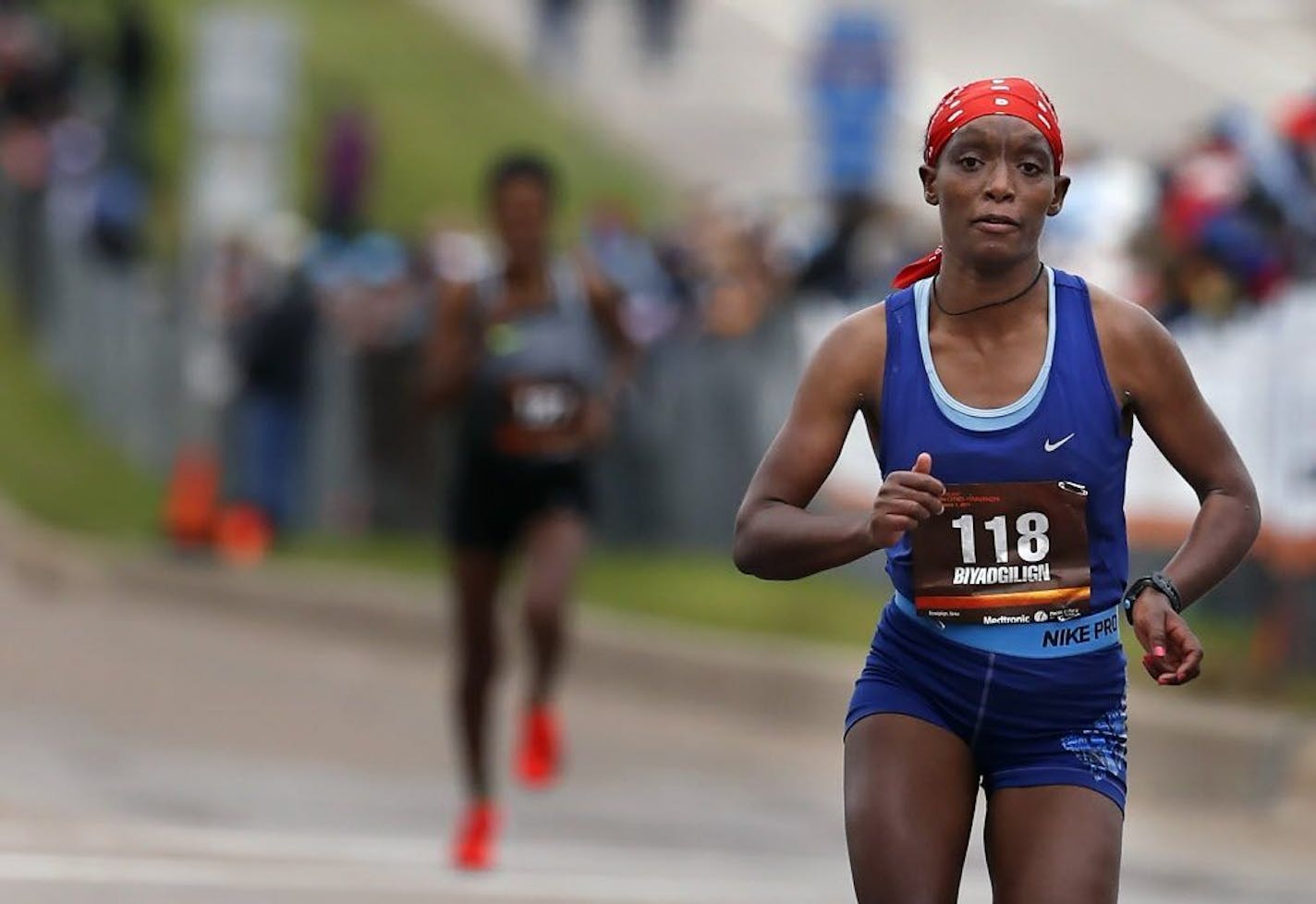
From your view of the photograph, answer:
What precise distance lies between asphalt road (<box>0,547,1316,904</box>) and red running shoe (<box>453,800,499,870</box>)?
0.07 m

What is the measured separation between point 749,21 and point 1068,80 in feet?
15.8

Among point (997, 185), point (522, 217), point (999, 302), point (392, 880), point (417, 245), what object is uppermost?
point (417, 245)

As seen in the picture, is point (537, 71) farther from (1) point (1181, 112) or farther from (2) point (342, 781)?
(2) point (342, 781)

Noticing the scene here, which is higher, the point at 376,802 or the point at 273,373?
the point at 273,373

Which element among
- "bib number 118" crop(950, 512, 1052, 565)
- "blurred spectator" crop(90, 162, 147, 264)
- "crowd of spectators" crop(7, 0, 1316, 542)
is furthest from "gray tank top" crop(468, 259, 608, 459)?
"blurred spectator" crop(90, 162, 147, 264)

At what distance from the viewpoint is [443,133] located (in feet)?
115

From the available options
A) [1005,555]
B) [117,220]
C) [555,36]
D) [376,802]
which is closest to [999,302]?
[1005,555]

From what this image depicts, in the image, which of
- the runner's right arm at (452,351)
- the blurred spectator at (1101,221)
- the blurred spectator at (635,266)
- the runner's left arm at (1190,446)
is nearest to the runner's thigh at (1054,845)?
the runner's left arm at (1190,446)

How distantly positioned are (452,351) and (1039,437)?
4.76 metres

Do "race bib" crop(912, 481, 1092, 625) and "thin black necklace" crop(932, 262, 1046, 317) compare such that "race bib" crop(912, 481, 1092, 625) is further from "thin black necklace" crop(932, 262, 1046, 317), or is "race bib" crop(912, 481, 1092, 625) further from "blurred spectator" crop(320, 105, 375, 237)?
"blurred spectator" crop(320, 105, 375, 237)

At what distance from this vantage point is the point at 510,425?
10086 mm

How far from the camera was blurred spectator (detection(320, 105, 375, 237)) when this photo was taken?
Result: 2534 cm

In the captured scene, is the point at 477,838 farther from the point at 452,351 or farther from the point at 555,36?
the point at 555,36

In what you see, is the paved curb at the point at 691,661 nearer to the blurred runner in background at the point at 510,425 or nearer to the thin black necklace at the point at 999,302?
the blurred runner in background at the point at 510,425
